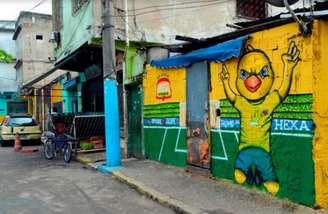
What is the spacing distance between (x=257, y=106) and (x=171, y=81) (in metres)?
3.38

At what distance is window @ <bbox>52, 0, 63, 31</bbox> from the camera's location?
1942 cm

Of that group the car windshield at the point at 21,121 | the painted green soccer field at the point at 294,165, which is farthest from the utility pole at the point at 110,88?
the car windshield at the point at 21,121

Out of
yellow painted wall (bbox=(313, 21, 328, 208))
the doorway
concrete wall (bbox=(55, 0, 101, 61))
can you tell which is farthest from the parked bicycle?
yellow painted wall (bbox=(313, 21, 328, 208))

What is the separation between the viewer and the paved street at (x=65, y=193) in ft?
24.6

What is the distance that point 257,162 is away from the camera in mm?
7664

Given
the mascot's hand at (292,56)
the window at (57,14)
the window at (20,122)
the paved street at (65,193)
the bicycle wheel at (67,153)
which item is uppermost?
the window at (57,14)

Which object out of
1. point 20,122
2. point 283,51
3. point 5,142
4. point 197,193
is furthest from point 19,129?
point 283,51

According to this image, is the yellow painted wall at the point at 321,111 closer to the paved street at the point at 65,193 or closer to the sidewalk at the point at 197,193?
the sidewalk at the point at 197,193

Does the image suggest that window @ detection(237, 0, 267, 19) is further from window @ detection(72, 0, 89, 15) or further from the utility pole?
the utility pole

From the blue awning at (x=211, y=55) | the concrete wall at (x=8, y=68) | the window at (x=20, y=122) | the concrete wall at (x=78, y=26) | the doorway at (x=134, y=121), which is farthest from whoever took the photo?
the concrete wall at (x=8, y=68)

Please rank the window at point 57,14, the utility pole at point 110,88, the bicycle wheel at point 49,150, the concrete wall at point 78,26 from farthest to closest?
the window at point 57,14 < the bicycle wheel at point 49,150 < the concrete wall at point 78,26 < the utility pole at point 110,88

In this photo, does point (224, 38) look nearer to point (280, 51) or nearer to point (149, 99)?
point (280, 51)

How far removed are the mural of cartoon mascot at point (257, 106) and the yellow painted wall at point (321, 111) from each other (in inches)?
15.2

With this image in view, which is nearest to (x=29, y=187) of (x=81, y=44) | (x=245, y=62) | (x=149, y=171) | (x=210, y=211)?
(x=149, y=171)
